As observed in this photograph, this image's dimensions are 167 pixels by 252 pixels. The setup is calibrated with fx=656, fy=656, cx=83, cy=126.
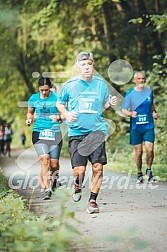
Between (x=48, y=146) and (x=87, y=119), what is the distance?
217 cm

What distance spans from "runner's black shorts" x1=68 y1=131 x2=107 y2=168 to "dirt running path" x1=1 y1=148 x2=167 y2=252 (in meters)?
0.67

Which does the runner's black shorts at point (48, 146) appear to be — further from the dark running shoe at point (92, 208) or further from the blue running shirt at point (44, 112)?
the dark running shoe at point (92, 208)

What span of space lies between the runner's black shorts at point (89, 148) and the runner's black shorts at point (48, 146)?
1.91m

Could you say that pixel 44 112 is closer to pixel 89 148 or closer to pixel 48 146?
pixel 48 146

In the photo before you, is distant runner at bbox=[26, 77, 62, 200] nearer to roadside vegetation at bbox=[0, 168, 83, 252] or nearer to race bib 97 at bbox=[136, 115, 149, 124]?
race bib 97 at bbox=[136, 115, 149, 124]

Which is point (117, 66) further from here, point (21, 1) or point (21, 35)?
point (21, 35)

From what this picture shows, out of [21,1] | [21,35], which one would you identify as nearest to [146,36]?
[21,1]

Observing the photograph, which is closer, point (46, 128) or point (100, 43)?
point (46, 128)

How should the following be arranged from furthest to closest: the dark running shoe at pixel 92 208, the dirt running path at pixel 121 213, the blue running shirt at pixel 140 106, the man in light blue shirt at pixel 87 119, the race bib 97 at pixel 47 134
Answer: the blue running shirt at pixel 140 106 < the race bib 97 at pixel 47 134 < the man in light blue shirt at pixel 87 119 < the dark running shoe at pixel 92 208 < the dirt running path at pixel 121 213

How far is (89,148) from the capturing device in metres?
8.71

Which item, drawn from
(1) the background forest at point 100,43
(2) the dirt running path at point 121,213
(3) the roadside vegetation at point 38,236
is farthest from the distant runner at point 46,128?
(3) the roadside vegetation at point 38,236

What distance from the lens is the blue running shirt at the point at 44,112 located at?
421 inches

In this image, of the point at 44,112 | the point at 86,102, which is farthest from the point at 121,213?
the point at 44,112

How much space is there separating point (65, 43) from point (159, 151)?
509 inches
